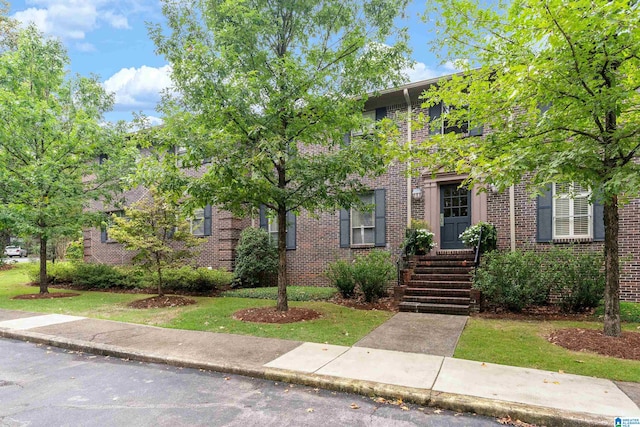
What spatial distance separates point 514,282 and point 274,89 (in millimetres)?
6670

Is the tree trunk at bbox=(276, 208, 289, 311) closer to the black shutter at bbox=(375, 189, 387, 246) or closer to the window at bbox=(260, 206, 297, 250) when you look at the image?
the black shutter at bbox=(375, 189, 387, 246)

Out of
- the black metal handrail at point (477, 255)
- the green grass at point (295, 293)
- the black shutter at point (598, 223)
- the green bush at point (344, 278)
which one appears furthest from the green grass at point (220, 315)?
the black shutter at point (598, 223)

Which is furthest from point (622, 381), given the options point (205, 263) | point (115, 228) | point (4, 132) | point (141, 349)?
point (4, 132)

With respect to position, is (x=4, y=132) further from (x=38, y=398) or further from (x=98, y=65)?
(x=38, y=398)

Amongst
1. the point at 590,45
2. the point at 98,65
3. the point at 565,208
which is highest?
the point at 98,65

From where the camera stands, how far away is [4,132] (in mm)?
10961

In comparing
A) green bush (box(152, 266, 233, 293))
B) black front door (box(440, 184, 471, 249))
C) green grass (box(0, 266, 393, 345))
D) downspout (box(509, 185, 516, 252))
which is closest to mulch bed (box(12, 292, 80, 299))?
green grass (box(0, 266, 393, 345))

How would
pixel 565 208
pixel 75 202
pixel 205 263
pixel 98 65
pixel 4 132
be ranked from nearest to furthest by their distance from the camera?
1. pixel 565 208
2. pixel 4 132
3. pixel 75 202
4. pixel 98 65
5. pixel 205 263

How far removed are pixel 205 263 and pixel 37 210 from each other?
236 inches

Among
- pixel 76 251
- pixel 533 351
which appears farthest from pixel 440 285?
pixel 76 251

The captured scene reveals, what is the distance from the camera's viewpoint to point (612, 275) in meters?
5.89

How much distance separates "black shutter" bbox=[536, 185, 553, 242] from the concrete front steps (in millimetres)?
1859

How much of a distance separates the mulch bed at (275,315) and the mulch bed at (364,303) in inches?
60.3

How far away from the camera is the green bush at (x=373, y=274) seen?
386 inches
